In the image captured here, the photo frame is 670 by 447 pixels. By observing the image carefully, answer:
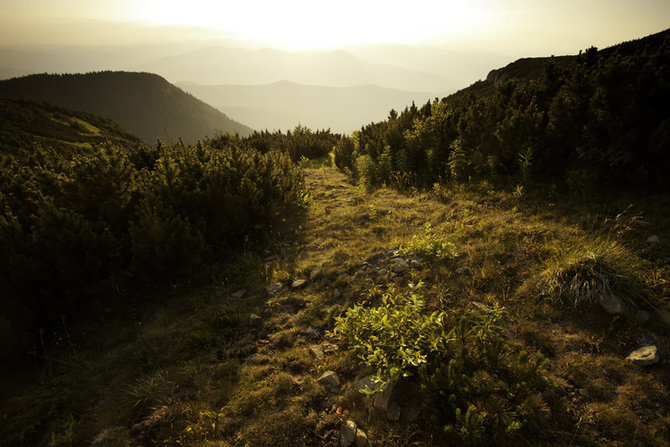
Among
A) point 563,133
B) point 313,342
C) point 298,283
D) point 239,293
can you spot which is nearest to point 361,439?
point 313,342

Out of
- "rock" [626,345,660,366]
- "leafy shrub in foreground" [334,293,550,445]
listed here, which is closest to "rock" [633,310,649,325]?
"rock" [626,345,660,366]

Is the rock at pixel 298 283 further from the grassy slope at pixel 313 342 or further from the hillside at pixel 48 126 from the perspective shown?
the hillside at pixel 48 126

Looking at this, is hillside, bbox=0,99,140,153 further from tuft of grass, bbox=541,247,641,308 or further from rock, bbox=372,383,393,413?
tuft of grass, bbox=541,247,641,308

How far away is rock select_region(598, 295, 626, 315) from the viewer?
13.0 feet

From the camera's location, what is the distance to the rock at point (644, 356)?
3293 mm

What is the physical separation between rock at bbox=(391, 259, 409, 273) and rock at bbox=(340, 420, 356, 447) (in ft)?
9.61

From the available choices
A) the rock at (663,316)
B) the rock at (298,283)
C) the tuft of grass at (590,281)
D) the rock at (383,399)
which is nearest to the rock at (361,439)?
the rock at (383,399)

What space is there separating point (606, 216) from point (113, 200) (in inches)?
411

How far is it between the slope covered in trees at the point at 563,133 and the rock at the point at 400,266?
15.4 ft

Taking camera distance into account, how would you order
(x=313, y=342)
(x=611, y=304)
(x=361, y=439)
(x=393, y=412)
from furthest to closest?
(x=313, y=342), (x=611, y=304), (x=393, y=412), (x=361, y=439)

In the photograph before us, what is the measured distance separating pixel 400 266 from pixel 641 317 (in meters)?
3.36

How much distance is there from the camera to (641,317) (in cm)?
385

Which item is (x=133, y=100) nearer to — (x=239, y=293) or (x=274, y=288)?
(x=239, y=293)

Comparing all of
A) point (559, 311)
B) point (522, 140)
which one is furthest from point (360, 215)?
point (559, 311)
